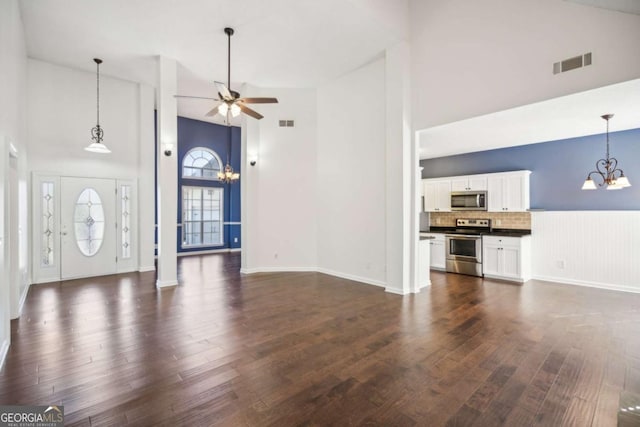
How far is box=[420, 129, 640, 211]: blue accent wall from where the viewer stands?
515 centimetres

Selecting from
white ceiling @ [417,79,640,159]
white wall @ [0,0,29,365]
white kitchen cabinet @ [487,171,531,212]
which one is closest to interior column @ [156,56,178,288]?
white wall @ [0,0,29,365]

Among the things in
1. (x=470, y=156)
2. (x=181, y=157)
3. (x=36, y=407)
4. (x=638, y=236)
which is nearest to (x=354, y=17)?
(x=470, y=156)

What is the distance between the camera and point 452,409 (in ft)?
6.61

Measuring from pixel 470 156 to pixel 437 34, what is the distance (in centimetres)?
340

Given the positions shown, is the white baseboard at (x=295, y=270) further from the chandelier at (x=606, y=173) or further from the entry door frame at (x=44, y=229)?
the chandelier at (x=606, y=173)

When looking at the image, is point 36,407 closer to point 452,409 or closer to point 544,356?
point 452,409

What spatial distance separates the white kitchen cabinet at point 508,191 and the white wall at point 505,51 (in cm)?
282

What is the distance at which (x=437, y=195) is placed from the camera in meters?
7.50

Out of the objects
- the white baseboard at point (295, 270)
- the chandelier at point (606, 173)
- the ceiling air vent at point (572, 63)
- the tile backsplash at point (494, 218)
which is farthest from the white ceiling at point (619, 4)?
the white baseboard at point (295, 270)

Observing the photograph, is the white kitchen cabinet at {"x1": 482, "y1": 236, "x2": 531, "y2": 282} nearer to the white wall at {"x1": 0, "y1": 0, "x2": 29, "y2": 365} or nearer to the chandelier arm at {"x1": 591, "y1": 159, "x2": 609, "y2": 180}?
the chandelier arm at {"x1": 591, "y1": 159, "x2": 609, "y2": 180}

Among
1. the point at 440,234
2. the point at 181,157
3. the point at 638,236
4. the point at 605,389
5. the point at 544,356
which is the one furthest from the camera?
the point at 181,157

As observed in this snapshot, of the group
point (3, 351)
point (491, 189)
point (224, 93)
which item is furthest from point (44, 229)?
point (491, 189)

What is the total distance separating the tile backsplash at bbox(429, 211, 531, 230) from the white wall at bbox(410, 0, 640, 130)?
11.0ft

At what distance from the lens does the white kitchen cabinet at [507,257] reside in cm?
572
